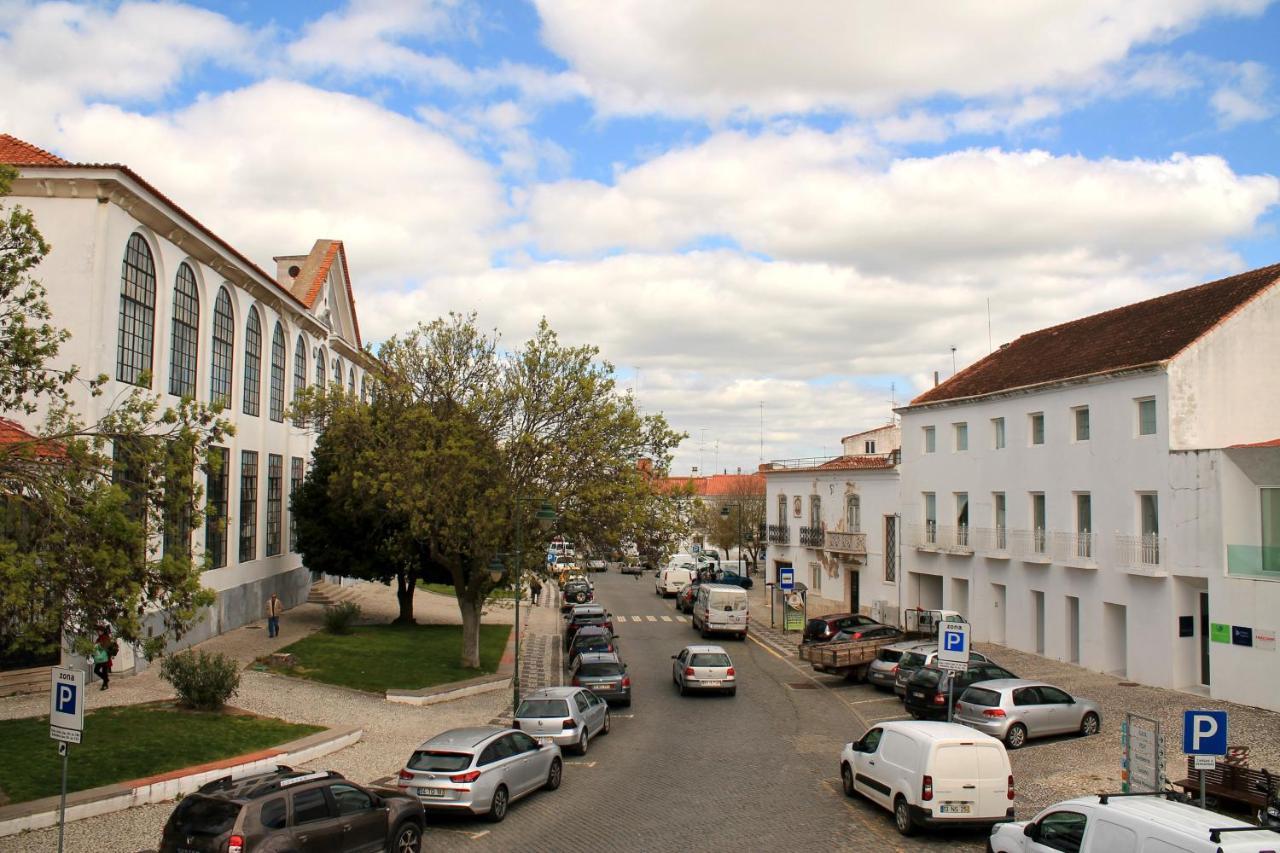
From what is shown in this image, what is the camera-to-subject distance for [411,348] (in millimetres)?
28484

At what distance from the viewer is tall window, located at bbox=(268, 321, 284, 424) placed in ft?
125

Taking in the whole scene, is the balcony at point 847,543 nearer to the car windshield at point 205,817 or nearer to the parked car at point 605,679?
the parked car at point 605,679

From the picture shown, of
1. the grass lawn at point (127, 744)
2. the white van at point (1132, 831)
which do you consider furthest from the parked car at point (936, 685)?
the grass lawn at point (127, 744)

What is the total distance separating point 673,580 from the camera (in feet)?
188

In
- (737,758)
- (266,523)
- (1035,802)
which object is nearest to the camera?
(1035,802)

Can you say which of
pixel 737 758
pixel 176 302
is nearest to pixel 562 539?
pixel 737 758

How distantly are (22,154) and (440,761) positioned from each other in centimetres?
1926

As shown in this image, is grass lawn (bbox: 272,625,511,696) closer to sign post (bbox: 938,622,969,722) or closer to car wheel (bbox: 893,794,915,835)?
sign post (bbox: 938,622,969,722)

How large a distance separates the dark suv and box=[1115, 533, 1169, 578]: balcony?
21.2 metres

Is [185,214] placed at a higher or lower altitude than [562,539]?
higher

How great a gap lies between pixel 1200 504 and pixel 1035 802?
12.2 m

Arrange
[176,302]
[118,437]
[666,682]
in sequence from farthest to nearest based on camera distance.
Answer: [666,682]
[176,302]
[118,437]

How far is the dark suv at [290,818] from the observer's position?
10273 mm

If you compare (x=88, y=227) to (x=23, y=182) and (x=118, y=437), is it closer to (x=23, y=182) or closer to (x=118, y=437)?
(x=23, y=182)
